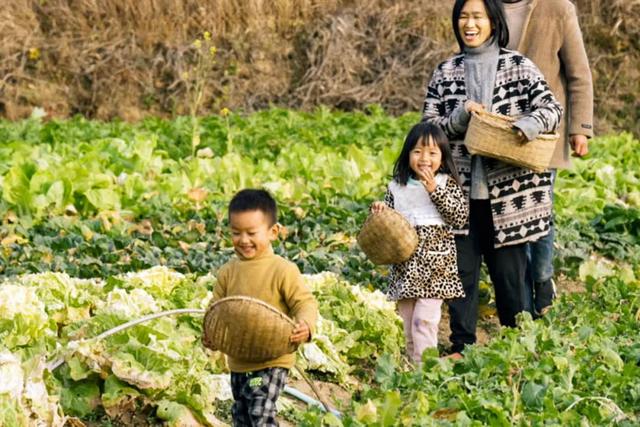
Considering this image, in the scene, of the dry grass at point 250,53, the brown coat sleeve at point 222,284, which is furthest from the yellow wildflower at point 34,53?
the brown coat sleeve at point 222,284

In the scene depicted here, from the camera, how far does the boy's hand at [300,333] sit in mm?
4215

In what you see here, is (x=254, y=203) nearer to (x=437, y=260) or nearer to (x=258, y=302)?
(x=258, y=302)

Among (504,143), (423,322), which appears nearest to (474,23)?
(504,143)

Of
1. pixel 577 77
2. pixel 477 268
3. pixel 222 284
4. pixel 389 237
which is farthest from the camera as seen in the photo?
pixel 577 77

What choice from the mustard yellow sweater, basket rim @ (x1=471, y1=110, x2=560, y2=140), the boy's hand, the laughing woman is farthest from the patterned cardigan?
the boy's hand

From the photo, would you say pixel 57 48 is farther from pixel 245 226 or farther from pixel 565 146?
pixel 245 226

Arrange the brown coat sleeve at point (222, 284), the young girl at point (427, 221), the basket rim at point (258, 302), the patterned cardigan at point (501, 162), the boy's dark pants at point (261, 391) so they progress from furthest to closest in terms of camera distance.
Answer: the patterned cardigan at point (501, 162)
the young girl at point (427, 221)
the brown coat sleeve at point (222, 284)
the boy's dark pants at point (261, 391)
the basket rim at point (258, 302)

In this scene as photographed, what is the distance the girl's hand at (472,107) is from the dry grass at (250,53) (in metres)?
14.2

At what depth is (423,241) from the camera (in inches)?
236

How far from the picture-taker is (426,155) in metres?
5.89

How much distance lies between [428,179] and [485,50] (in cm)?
76

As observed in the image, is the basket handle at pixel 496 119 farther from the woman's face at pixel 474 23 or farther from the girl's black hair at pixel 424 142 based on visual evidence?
the woman's face at pixel 474 23

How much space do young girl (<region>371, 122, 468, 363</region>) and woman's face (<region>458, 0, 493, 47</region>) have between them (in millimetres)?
509

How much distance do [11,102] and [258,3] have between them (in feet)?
15.5
